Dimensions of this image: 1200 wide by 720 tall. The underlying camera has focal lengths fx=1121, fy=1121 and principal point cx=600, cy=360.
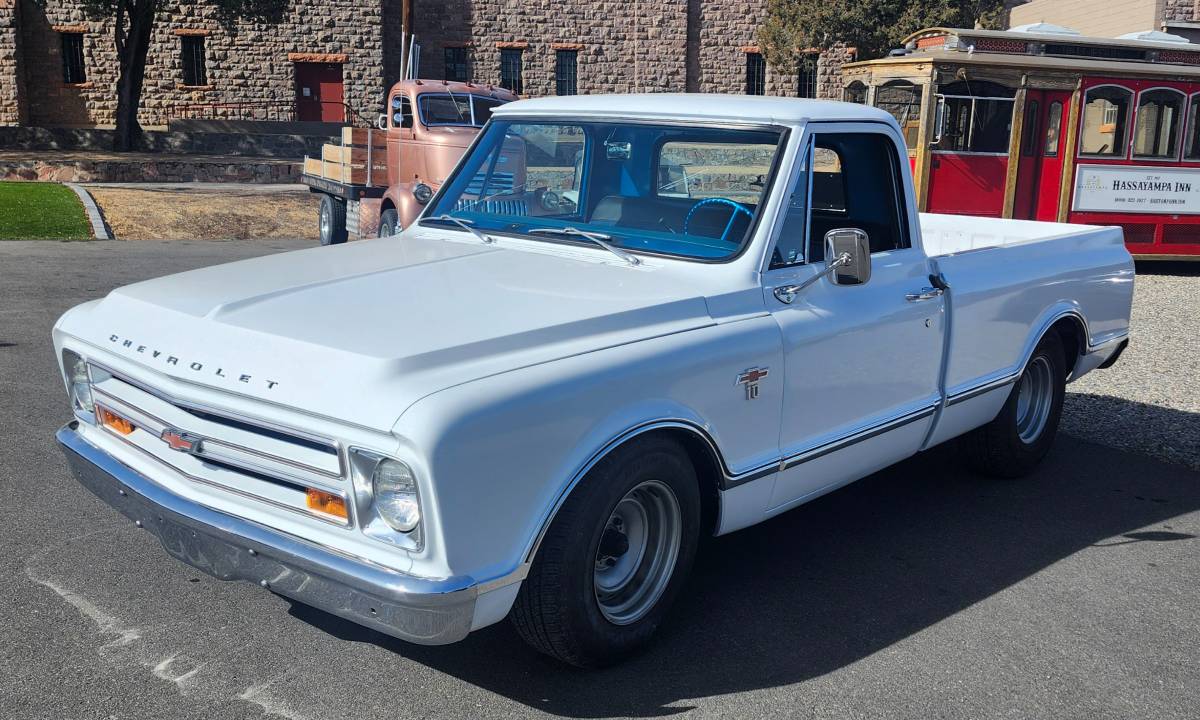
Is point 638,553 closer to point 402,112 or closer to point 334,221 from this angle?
point 402,112

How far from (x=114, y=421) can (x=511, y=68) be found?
3577 centimetres

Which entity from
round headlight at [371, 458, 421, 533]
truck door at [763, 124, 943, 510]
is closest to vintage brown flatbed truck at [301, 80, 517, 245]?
truck door at [763, 124, 943, 510]

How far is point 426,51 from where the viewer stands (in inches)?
1460

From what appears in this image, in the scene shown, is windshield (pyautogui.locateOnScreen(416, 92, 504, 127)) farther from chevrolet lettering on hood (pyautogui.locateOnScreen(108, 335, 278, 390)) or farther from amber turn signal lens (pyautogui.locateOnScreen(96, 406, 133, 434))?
chevrolet lettering on hood (pyautogui.locateOnScreen(108, 335, 278, 390))

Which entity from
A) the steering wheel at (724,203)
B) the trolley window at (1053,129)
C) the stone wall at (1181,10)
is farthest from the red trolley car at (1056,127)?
the stone wall at (1181,10)

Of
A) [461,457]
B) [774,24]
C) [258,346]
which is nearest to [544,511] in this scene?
[461,457]

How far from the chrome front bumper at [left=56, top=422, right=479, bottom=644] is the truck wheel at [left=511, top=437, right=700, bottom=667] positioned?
37cm

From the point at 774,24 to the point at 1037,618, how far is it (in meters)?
34.6

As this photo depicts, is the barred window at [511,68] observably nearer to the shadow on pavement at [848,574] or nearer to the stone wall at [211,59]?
the stone wall at [211,59]

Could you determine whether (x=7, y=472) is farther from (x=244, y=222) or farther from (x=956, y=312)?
(x=244, y=222)

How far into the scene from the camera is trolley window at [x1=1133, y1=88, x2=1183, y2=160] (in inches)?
567

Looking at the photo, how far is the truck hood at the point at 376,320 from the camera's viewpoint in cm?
312

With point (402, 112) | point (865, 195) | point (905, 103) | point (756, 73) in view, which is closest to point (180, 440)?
point (865, 195)

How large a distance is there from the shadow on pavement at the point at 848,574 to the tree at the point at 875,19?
28.5m
